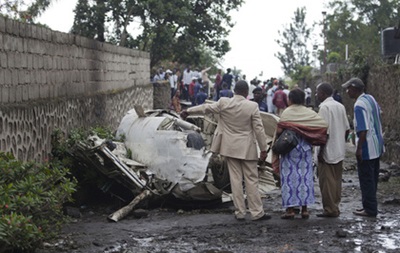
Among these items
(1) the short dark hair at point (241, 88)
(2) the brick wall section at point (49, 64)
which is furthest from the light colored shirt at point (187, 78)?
(1) the short dark hair at point (241, 88)

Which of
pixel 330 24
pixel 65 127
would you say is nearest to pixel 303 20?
pixel 330 24

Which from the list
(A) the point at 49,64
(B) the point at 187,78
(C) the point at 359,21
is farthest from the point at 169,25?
(C) the point at 359,21

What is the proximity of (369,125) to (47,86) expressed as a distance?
16.9 feet

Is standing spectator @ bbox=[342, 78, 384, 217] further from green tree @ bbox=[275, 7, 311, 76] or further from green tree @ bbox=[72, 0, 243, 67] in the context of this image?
green tree @ bbox=[275, 7, 311, 76]

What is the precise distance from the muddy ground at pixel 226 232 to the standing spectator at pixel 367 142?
1.02 feet

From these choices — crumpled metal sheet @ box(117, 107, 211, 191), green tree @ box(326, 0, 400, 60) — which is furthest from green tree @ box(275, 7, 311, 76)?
crumpled metal sheet @ box(117, 107, 211, 191)

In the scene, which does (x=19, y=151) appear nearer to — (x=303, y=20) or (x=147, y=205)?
(x=147, y=205)

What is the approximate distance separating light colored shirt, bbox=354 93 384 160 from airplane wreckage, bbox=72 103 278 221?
237 cm

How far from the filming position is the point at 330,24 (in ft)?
233

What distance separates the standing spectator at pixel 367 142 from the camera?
9.83 metres

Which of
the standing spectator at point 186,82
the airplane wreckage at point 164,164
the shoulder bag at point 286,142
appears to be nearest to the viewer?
the shoulder bag at point 286,142

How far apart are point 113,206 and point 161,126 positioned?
1.50 metres

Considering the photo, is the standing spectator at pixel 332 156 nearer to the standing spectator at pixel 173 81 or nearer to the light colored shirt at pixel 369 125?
the light colored shirt at pixel 369 125

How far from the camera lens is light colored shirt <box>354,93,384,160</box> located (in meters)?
9.83
